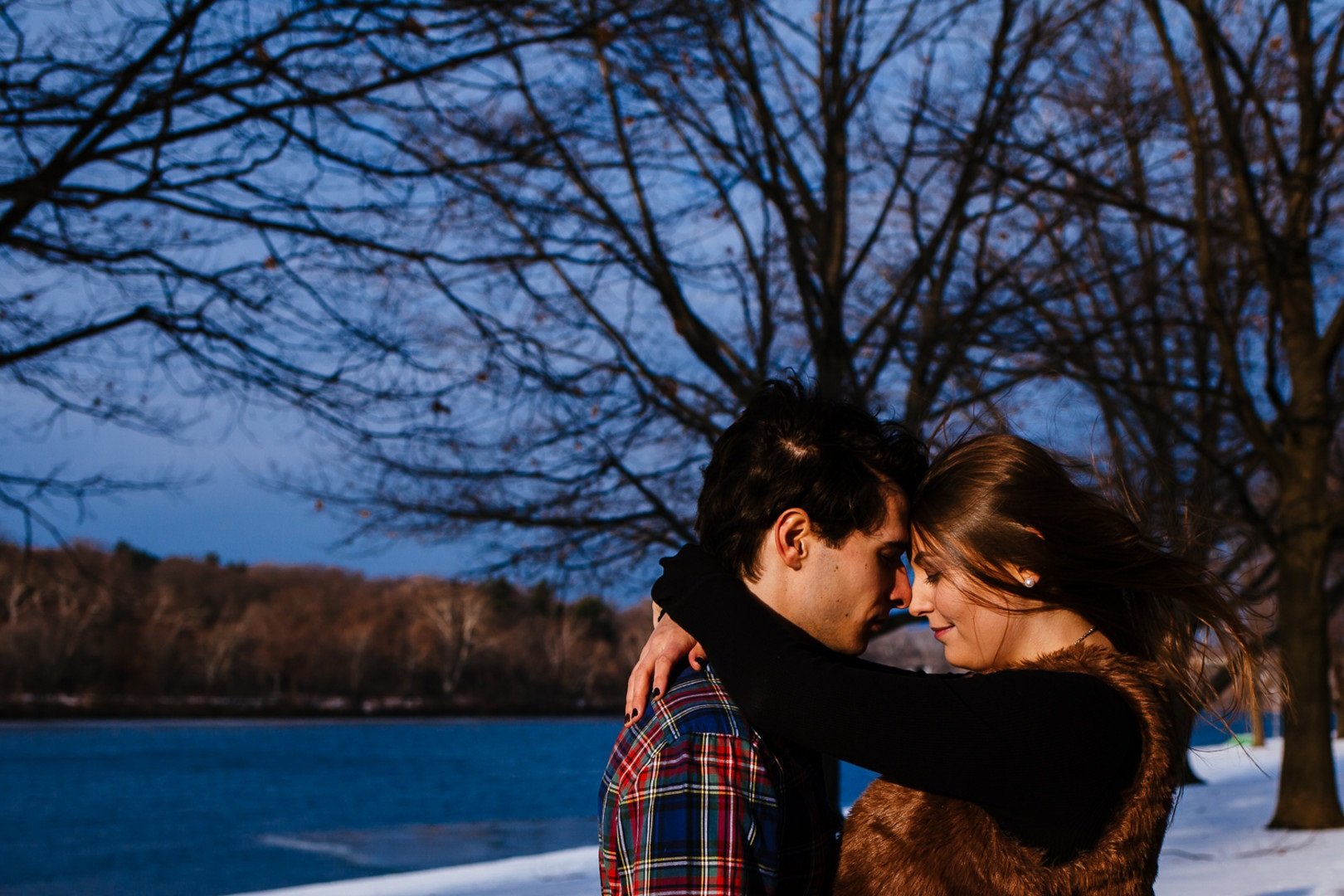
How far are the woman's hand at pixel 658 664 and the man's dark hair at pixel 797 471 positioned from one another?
164 millimetres

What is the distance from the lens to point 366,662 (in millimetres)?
46938

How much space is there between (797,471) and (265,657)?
164ft

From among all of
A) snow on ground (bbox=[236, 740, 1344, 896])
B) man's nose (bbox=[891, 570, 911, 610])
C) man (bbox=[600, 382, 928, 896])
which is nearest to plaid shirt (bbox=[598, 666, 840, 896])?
man (bbox=[600, 382, 928, 896])

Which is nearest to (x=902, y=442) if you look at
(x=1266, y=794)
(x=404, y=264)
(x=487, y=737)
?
(x=404, y=264)

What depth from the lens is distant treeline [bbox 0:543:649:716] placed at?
40281 millimetres

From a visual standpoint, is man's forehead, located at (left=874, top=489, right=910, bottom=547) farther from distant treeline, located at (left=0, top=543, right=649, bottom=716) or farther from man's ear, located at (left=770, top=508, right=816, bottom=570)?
distant treeline, located at (left=0, top=543, right=649, bottom=716)

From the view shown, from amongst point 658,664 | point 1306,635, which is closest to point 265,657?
point 1306,635

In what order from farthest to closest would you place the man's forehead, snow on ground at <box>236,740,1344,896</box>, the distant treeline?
the distant treeline
snow on ground at <box>236,740,1344,896</box>
the man's forehead

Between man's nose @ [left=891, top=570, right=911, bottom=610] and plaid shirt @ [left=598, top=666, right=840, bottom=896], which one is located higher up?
man's nose @ [left=891, top=570, right=911, bottom=610]

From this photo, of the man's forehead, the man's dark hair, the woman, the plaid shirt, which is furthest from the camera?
→ the man's forehead

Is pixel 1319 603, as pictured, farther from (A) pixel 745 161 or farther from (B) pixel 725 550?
(B) pixel 725 550

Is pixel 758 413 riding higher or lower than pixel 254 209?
lower

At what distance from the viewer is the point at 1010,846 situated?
5.96 feet

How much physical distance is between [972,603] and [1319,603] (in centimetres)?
983
